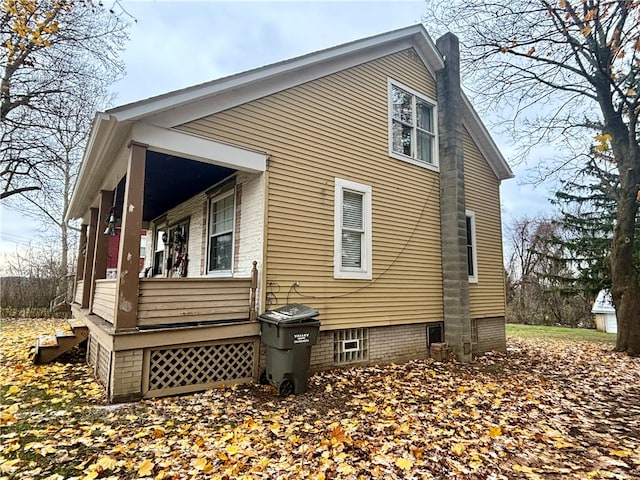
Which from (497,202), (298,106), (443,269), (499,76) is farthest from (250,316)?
(499,76)

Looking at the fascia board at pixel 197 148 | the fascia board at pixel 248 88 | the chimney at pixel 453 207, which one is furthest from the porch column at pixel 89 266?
the chimney at pixel 453 207

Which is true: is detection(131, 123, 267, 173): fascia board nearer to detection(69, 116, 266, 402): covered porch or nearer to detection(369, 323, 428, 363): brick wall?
detection(69, 116, 266, 402): covered porch

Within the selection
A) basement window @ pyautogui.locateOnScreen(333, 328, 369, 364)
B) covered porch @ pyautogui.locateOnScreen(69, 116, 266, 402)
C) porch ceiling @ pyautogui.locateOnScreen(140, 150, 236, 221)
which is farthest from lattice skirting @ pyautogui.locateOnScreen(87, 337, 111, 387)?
basement window @ pyautogui.locateOnScreen(333, 328, 369, 364)

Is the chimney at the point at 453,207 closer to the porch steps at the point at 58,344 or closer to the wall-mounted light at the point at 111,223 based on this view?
the wall-mounted light at the point at 111,223

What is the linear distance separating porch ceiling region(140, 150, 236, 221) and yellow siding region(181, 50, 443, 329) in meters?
1.46

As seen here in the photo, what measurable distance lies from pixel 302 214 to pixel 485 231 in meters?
6.30

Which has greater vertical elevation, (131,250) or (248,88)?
(248,88)

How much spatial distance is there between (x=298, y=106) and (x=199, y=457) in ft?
A: 18.8

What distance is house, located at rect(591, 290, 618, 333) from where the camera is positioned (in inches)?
708

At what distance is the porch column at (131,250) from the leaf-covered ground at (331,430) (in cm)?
112

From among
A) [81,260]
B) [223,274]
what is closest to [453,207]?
[223,274]

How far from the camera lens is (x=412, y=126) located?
29.1 ft

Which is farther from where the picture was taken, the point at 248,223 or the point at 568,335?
the point at 568,335

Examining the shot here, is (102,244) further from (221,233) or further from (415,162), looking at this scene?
(415,162)
